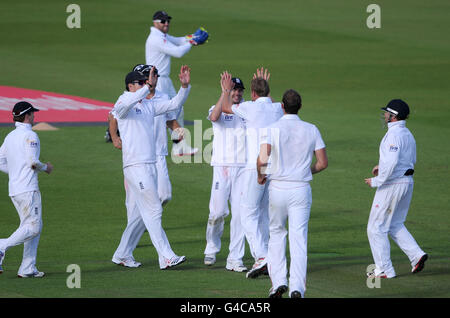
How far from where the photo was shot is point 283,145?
360 inches

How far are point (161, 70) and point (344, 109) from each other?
7039 mm

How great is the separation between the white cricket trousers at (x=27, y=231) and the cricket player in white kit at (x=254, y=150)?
229cm

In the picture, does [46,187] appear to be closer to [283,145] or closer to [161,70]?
[161,70]

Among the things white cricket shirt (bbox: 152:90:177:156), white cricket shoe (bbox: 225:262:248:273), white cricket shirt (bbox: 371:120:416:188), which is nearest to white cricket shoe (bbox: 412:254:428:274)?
white cricket shirt (bbox: 371:120:416:188)

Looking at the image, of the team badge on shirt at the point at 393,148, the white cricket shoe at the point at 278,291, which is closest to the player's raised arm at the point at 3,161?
the white cricket shoe at the point at 278,291

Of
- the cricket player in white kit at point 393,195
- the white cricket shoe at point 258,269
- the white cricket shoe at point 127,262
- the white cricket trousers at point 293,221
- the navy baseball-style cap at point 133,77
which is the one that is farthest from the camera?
the white cricket shoe at point 127,262

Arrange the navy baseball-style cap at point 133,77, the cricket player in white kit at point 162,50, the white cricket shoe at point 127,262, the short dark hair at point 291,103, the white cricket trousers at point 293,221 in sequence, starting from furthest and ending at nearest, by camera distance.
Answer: the cricket player in white kit at point 162,50 → the white cricket shoe at point 127,262 → the navy baseball-style cap at point 133,77 → the short dark hair at point 291,103 → the white cricket trousers at point 293,221

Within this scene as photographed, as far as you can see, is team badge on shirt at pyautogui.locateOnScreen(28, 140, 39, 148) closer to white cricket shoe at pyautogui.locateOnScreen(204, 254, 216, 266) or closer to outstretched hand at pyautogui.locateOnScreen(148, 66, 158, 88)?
outstretched hand at pyautogui.locateOnScreen(148, 66, 158, 88)

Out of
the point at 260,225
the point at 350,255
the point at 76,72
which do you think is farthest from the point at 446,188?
the point at 76,72

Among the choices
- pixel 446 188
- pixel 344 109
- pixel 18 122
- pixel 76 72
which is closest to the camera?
pixel 18 122

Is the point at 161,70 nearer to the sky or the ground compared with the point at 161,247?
nearer to the sky

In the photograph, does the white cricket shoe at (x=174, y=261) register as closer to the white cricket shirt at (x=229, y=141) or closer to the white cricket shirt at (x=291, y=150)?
the white cricket shirt at (x=229, y=141)

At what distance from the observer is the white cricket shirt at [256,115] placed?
10.5m

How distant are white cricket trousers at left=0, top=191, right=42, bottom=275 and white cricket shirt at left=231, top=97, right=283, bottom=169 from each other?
243 cm
